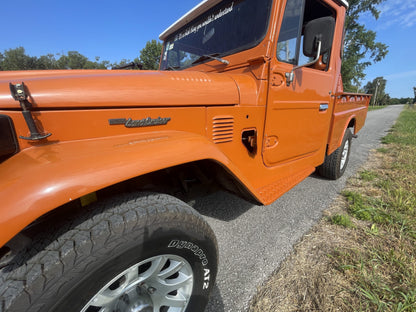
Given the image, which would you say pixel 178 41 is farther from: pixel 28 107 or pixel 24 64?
pixel 24 64

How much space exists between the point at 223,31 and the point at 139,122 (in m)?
1.46

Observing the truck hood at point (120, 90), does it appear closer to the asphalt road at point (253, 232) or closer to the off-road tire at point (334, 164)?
the asphalt road at point (253, 232)

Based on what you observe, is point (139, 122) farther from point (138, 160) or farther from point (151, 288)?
point (151, 288)

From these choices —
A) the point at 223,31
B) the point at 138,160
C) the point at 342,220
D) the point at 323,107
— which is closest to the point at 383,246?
the point at 342,220

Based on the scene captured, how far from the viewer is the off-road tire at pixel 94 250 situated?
0.74 meters

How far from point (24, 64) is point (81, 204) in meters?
49.9

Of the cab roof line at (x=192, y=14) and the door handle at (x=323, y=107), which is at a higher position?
the cab roof line at (x=192, y=14)

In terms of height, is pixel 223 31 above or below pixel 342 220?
above

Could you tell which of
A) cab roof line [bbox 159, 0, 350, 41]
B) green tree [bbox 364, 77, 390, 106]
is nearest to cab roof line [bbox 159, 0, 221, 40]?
cab roof line [bbox 159, 0, 350, 41]

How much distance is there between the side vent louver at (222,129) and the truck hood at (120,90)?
117mm

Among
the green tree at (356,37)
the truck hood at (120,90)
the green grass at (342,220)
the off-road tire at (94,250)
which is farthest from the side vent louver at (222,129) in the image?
the green tree at (356,37)

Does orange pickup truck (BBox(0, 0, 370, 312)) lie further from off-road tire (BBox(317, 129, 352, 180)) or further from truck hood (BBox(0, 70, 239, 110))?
off-road tire (BBox(317, 129, 352, 180))

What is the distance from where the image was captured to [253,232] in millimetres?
2162

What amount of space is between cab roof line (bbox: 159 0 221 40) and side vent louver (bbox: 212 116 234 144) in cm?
135
